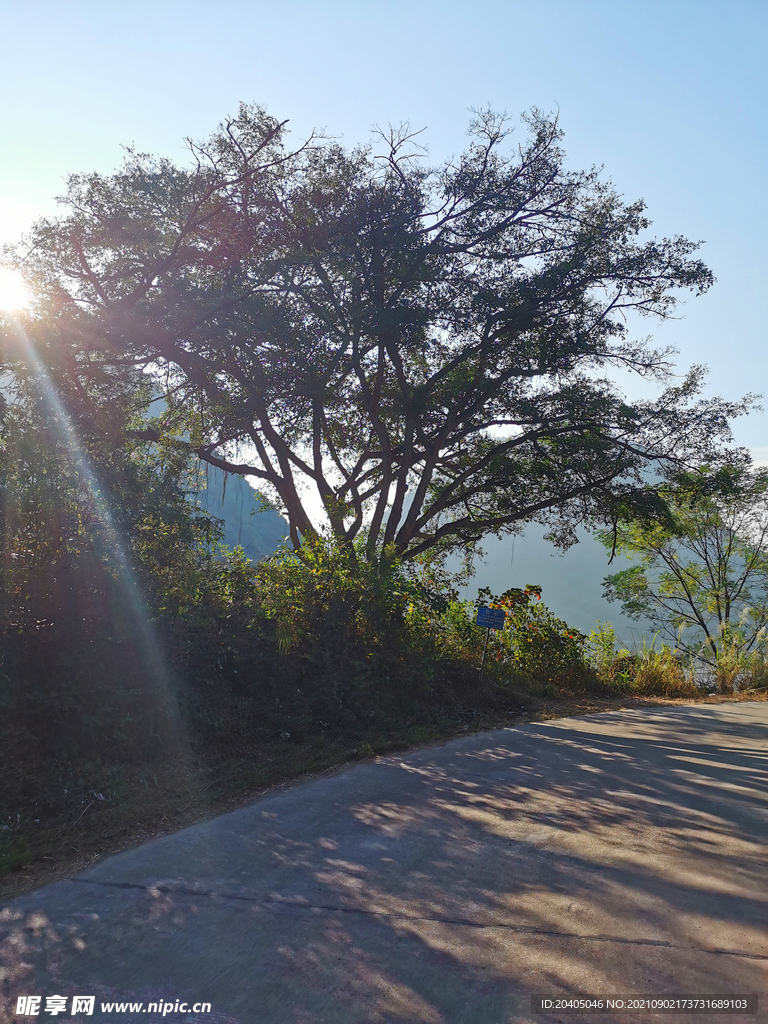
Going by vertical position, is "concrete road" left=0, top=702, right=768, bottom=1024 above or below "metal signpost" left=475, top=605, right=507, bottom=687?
below

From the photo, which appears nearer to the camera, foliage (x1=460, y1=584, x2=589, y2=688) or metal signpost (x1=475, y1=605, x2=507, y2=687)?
metal signpost (x1=475, y1=605, x2=507, y2=687)

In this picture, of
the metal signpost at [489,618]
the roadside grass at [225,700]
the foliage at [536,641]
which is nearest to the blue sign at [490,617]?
the metal signpost at [489,618]

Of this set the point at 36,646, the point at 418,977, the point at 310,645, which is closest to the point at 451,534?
the point at 310,645

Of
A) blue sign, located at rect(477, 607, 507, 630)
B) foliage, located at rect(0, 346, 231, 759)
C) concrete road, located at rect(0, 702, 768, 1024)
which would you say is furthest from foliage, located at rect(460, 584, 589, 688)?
concrete road, located at rect(0, 702, 768, 1024)

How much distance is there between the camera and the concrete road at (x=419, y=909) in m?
2.65

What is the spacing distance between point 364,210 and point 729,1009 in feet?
40.2

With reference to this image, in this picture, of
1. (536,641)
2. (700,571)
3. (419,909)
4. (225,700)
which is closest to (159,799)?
(225,700)

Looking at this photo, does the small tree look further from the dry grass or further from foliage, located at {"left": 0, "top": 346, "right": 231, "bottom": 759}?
foliage, located at {"left": 0, "top": 346, "right": 231, "bottom": 759}

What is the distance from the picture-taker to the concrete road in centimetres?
265

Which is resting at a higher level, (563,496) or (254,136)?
(254,136)

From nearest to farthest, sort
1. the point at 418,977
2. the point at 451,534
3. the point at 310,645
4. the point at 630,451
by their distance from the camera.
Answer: the point at 418,977, the point at 310,645, the point at 630,451, the point at 451,534

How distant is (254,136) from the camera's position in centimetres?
1222

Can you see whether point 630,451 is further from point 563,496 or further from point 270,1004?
point 270,1004

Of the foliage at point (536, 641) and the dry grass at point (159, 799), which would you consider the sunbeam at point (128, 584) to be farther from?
the foliage at point (536, 641)
